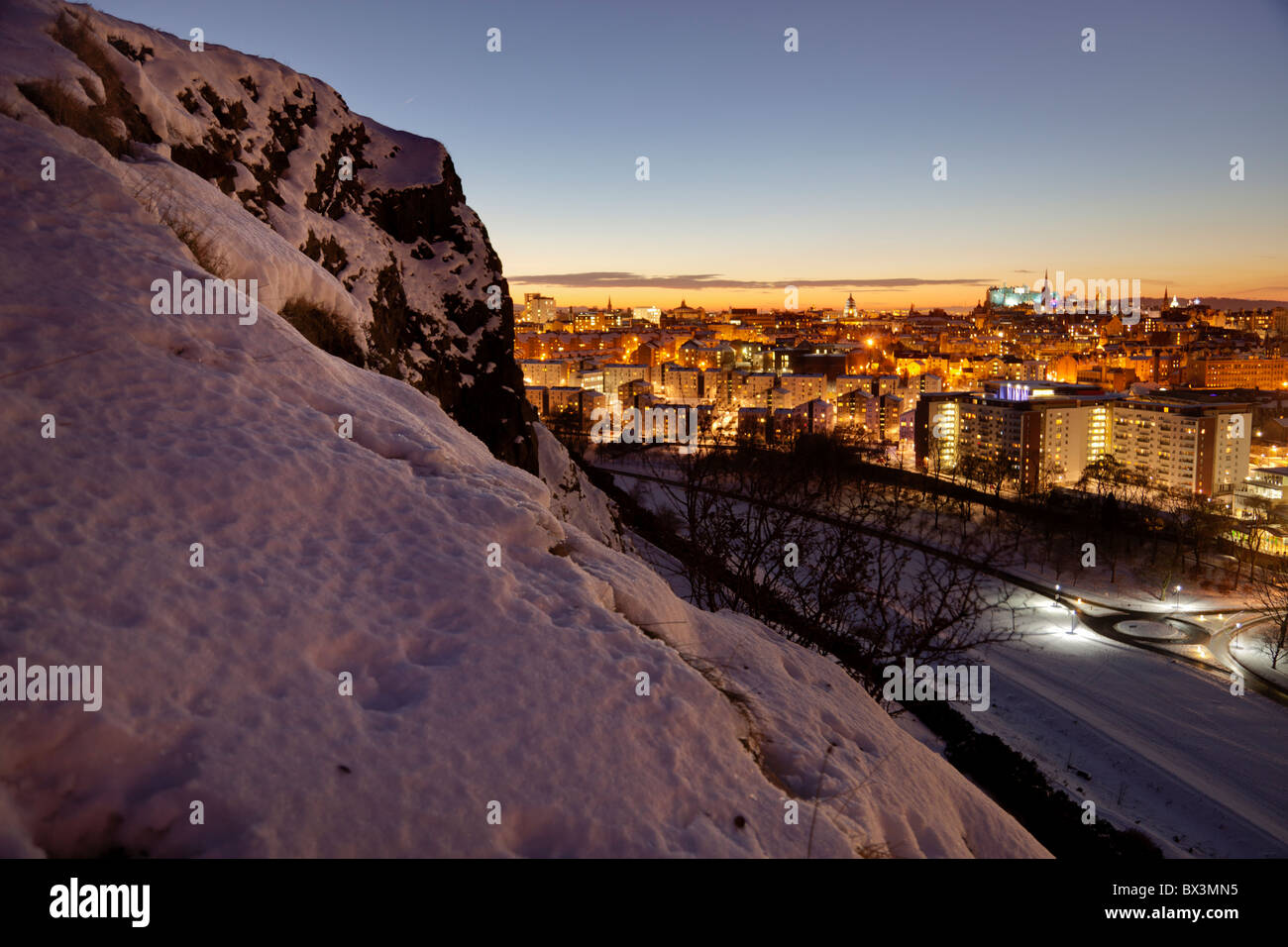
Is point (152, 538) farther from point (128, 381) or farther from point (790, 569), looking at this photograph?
point (790, 569)

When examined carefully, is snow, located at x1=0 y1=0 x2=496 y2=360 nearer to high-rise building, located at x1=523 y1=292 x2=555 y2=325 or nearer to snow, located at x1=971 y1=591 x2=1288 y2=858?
snow, located at x1=971 y1=591 x2=1288 y2=858

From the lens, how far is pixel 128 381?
3.73m

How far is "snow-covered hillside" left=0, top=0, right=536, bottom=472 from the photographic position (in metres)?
6.42

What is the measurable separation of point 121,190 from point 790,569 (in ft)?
30.0

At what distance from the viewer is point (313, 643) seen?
2926mm

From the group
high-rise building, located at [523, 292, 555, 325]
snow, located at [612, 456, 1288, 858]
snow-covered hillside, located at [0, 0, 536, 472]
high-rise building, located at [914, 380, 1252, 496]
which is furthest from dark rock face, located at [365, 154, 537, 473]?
high-rise building, located at [523, 292, 555, 325]

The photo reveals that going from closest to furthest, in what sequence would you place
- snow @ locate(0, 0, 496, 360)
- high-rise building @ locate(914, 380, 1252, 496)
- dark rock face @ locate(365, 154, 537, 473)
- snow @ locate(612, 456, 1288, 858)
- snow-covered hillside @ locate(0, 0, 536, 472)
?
snow @ locate(0, 0, 496, 360), snow-covered hillside @ locate(0, 0, 536, 472), snow @ locate(612, 456, 1288, 858), dark rock face @ locate(365, 154, 537, 473), high-rise building @ locate(914, 380, 1252, 496)

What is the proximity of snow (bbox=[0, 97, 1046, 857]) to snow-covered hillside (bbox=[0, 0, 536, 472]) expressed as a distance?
1.65 metres

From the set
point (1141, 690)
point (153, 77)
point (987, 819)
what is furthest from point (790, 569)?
point (1141, 690)

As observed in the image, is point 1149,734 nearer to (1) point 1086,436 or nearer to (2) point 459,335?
(2) point 459,335

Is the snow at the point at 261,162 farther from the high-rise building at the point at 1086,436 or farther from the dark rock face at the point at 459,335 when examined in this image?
the high-rise building at the point at 1086,436

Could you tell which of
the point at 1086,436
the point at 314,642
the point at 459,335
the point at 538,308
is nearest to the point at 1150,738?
the point at 459,335
